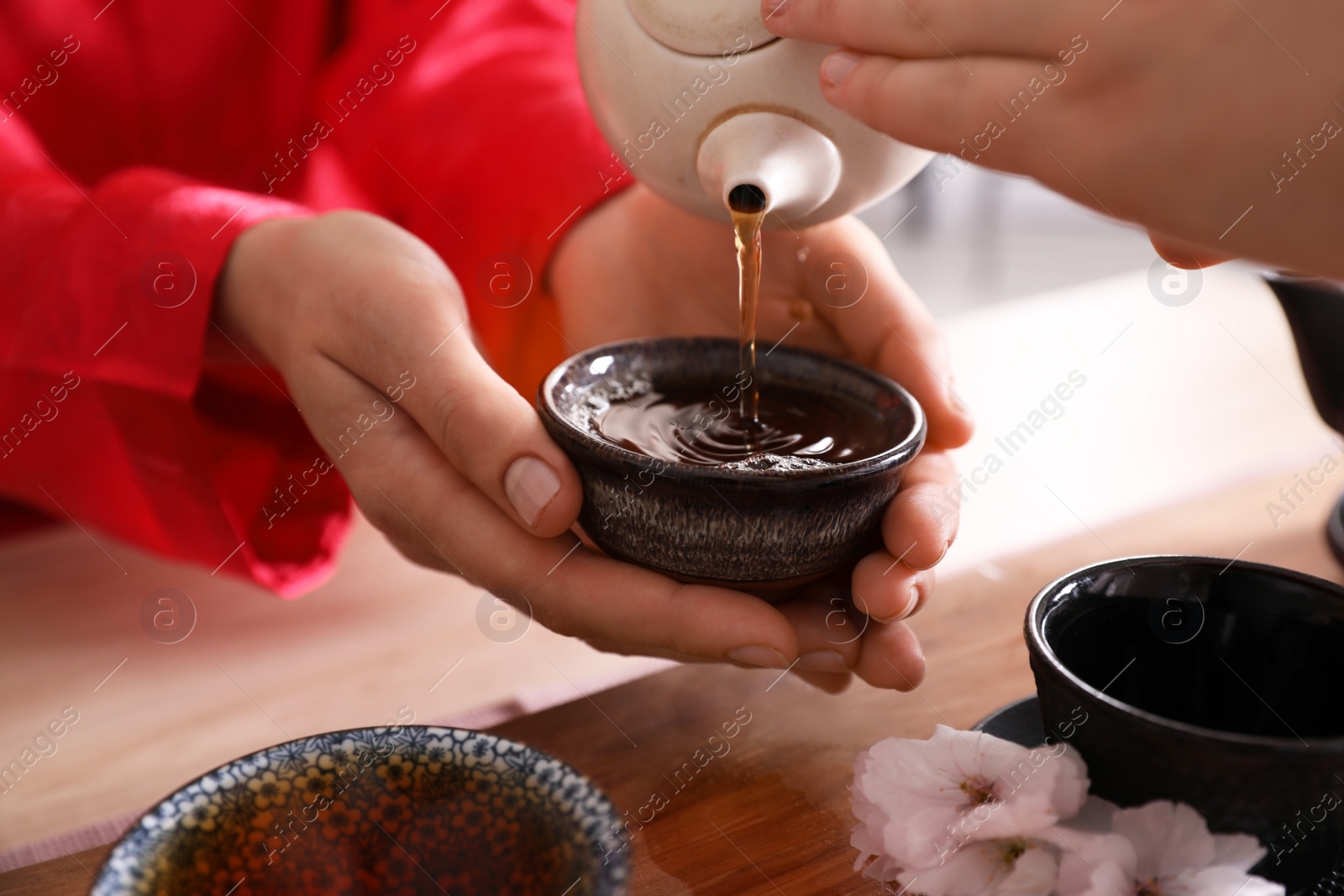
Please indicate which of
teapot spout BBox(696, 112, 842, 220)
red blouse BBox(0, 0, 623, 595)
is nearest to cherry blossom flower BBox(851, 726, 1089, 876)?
teapot spout BBox(696, 112, 842, 220)

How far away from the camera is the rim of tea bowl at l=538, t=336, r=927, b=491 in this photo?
2.13ft

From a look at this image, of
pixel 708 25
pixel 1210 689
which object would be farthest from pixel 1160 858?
pixel 708 25

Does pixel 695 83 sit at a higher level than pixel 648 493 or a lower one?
higher

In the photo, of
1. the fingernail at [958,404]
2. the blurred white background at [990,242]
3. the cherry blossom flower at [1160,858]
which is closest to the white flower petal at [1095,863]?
the cherry blossom flower at [1160,858]

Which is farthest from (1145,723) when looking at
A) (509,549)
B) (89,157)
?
(89,157)

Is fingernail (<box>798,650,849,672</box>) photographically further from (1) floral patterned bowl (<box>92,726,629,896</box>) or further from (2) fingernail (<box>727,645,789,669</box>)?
(1) floral patterned bowl (<box>92,726,629,896</box>)

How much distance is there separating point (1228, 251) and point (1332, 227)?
51 millimetres

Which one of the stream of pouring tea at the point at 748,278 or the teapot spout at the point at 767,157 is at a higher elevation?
the teapot spout at the point at 767,157

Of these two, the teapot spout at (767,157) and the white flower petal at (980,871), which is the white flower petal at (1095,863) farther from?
the teapot spout at (767,157)

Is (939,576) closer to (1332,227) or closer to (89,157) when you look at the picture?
(1332,227)

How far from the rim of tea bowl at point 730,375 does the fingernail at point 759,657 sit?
0.12 m

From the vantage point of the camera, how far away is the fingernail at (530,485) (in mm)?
711

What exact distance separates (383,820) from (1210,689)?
1.42ft

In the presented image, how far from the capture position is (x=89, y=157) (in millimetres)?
1237
